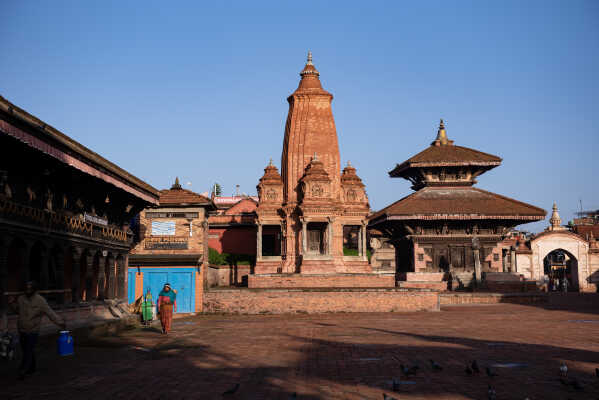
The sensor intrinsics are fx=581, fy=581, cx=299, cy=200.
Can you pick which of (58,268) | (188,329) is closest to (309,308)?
(188,329)

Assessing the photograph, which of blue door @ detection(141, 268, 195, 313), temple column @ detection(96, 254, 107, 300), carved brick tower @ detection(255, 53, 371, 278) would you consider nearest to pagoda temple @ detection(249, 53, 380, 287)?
carved brick tower @ detection(255, 53, 371, 278)

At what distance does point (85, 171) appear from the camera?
15.2m

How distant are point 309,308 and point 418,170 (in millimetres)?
21831

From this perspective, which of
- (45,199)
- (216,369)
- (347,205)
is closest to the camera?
Result: (216,369)

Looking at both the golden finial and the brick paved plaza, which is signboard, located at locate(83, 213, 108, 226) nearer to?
the brick paved plaza

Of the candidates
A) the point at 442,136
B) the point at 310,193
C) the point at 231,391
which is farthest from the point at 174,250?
the point at 442,136

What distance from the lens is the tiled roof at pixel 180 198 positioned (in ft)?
89.8

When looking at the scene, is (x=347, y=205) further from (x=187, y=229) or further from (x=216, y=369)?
(x=216, y=369)

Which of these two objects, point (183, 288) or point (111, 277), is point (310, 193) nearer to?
point (183, 288)

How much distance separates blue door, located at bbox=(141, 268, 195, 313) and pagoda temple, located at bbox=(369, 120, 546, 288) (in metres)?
16.5

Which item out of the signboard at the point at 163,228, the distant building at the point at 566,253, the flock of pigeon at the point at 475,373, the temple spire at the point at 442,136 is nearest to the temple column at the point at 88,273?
the signboard at the point at 163,228

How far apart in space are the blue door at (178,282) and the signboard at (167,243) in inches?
42.9

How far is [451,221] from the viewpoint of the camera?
4138 cm

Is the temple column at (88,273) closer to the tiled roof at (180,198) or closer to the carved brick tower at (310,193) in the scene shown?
the tiled roof at (180,198)
